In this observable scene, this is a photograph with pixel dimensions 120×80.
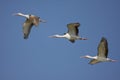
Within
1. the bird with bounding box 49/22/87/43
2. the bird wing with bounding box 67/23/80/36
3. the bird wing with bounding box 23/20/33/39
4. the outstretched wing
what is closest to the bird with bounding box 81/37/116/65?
the bird with bounding box 49/22/87/43

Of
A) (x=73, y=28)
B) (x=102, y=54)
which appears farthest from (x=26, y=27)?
(x=102, y=54)

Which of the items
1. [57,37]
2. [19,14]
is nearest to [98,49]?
[57,37]

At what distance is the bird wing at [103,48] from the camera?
121 ft

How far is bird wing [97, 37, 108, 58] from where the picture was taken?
3675 centimetres

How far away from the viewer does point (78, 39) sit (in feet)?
127

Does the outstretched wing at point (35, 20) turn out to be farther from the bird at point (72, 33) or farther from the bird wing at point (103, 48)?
the bird wing at point (103, 48)

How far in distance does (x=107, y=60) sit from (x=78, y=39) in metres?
2.47

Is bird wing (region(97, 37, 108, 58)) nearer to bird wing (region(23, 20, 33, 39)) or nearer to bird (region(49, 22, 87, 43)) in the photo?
bird (region(49, 22, 87, 43))

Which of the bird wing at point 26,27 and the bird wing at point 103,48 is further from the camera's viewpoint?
the bird wing at point 26,27

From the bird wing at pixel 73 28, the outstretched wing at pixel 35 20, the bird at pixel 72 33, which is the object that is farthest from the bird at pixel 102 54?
the outstretched wing at pixel 35 20

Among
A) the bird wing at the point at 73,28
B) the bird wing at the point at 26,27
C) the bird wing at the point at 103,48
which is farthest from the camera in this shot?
the bird wing at the point at 26,27

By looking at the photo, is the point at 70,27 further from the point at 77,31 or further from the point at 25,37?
the point at 25,37

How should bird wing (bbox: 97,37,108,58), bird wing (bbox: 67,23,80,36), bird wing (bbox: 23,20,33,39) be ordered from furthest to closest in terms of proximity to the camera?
1. bird wing (bbox: 23,20,33,39)
2. bird wing (bbox: 67,23,80,36)
3. bird wing (bbox: 97,37,108,58)

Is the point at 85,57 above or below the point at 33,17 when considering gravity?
below
